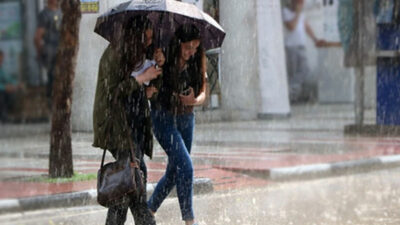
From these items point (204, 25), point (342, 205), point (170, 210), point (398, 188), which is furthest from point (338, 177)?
point (204, 25)

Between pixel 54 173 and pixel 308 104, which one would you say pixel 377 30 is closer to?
pixel 54 173

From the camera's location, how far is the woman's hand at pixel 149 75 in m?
6.69

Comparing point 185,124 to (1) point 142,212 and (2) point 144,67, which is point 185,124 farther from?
(1) point 142,212

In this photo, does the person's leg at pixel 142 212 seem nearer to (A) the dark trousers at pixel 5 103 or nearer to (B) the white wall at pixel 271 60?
(A) the dark trousers at pixel 5 103

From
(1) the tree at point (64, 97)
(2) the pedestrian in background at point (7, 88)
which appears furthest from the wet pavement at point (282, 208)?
(2) the pedestrian in background at point (7, 88)

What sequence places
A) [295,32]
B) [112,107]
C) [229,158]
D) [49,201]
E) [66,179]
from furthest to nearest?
[295,32], [229,158], [66,179], [49,201], [112,107]

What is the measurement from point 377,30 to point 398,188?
6.12 meters

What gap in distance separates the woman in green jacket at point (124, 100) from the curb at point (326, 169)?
181 inches

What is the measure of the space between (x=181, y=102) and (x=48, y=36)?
35.9 ft

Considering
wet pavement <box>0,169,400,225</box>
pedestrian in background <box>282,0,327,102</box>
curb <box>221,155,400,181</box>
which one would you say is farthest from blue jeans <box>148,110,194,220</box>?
pedestrian in background <box>282,0,327,102</box>

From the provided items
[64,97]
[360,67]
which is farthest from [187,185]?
[360,67]

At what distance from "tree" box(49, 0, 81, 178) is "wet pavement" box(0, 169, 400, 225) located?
50.0 inches

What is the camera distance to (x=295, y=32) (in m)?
26.0

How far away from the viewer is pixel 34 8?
712 inches
